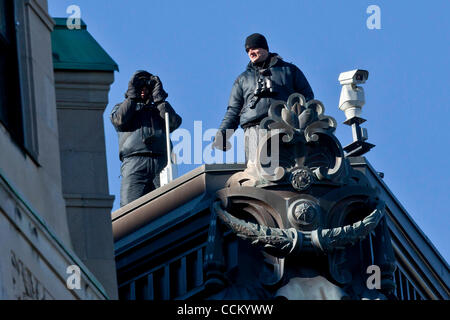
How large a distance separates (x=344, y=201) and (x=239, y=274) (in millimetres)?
2143

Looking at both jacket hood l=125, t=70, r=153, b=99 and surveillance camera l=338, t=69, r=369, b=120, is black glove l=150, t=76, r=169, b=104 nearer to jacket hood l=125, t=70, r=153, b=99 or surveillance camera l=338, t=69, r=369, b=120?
jacket hood l=125, t=70, r=153, b=99

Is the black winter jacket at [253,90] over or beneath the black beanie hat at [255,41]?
beneath

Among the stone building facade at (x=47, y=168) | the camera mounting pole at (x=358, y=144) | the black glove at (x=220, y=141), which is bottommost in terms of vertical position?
the stone building facade at (x=47, y=168)

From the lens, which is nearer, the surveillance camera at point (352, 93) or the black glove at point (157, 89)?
the black glove at point (157, 89)

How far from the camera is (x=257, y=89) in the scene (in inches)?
1358

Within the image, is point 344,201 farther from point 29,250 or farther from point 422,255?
point 29,250

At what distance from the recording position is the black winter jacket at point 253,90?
34531 mm

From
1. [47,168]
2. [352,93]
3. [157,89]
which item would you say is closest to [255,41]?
[157,89]

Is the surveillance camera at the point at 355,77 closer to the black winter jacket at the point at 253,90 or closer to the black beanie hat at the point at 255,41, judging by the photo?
the black winter jacket at the point at 253,90

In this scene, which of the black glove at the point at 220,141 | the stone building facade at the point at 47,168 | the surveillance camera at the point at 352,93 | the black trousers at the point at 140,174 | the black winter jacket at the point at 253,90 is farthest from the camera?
the surveillance camera at the point at 352,93

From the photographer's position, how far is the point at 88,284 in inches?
994

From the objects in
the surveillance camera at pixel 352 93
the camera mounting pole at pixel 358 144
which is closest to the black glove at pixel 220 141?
the camera mounting pole at pixel 358 144

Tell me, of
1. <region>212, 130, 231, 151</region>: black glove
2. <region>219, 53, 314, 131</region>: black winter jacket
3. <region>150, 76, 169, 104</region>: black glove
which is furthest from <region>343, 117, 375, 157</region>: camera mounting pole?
<region>212, 130, 231, 151</region>: black glove

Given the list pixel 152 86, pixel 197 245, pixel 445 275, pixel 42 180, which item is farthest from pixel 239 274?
pixel 42 180
